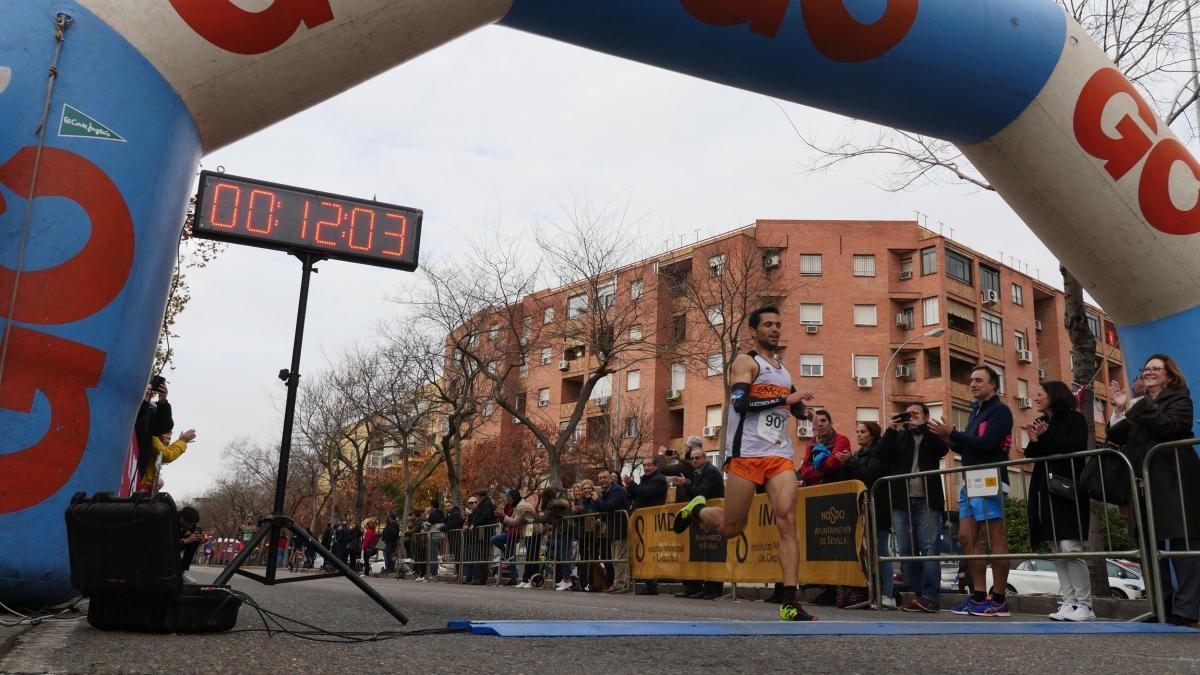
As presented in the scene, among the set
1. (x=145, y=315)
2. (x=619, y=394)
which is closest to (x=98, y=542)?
(x=145, y=315)

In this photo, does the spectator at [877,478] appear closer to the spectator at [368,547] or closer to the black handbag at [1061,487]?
the black handbag at [1061,487]

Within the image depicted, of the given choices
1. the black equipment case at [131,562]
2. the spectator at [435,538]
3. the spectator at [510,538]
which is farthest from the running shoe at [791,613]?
the spectator at [435,538]

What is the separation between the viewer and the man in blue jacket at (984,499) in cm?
813

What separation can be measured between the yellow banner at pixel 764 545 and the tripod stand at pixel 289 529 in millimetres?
4592

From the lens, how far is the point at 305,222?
5.21 metres

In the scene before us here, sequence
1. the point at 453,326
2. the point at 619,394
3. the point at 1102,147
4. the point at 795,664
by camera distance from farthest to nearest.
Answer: the point at 619,394
the point at 453,326
the point at 1102,147
the point at 795,664

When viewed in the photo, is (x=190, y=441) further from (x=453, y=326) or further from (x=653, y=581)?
(x=453, y=326)

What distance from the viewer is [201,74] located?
5.99 meters

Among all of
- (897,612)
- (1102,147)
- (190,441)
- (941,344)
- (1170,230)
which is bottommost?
(897,612)

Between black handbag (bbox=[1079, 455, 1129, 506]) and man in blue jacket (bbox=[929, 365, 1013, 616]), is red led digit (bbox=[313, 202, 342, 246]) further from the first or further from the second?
black handbag (bbox=[1079, 455, 1129, 506])

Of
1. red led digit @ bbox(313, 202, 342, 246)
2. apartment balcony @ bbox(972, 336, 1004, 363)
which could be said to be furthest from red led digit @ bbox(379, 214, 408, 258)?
apartment balcony @ bbox(972, 336, 1004, 363)

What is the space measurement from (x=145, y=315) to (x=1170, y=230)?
8.44 metres

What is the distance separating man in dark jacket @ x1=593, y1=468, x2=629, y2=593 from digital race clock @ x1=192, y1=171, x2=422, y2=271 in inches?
346

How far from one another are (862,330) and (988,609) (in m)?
42.8
